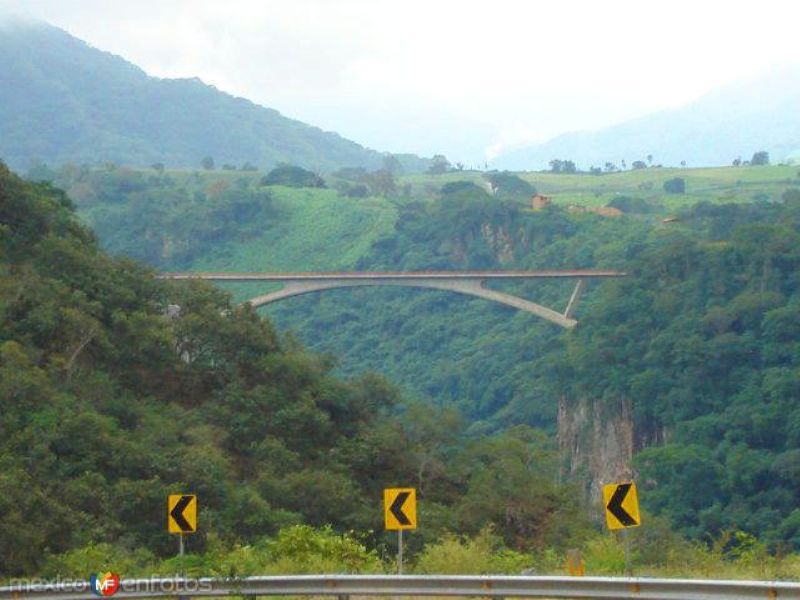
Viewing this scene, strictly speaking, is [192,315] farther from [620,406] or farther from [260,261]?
[260,261]

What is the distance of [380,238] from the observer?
321ft

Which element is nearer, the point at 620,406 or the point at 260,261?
the point at 620,406

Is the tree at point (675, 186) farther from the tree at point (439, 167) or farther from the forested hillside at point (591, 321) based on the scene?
the tree at point (439, 167)

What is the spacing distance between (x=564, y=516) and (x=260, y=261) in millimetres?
65249

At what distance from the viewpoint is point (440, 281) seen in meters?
71.4

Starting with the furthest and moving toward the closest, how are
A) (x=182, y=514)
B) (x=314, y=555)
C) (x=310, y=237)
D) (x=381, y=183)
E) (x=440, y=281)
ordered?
(x=381, y=183) → (x=310, y=237) → (x=440, y=281) → (x=314, y=555) → (x=182, y=514)

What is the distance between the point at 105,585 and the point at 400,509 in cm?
275

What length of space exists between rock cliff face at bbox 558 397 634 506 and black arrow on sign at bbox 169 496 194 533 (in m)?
42.3

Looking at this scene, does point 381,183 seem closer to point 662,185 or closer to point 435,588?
point 662,185

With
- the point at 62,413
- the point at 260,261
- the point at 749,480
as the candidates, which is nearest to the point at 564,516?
the point at 62,413

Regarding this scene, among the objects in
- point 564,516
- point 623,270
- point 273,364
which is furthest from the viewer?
point 623,270

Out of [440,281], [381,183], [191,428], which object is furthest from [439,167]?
[191,428]

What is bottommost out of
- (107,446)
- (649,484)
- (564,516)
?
(649,484)

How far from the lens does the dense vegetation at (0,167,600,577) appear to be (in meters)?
27.6
